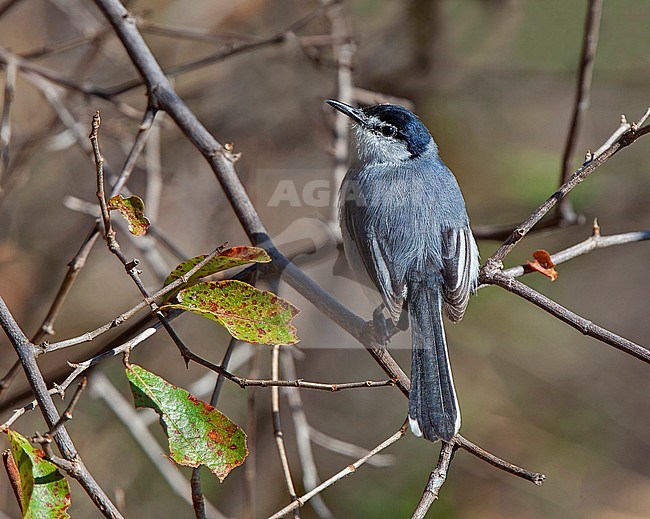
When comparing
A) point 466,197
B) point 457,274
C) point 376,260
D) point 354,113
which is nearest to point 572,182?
point 457,274

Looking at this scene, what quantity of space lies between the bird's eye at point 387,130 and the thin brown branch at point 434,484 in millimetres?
1417

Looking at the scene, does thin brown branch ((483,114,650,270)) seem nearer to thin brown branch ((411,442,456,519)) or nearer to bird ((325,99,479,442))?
bird ((325,99,479,442))

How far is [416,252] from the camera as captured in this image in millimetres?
2223

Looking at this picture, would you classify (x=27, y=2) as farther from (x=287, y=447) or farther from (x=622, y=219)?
(x=622, y=219)

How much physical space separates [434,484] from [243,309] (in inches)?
19.5

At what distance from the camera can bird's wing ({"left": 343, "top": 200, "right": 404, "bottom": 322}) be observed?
212 centimetres

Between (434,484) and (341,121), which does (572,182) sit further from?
(341,121)

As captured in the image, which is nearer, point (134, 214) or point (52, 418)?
point (52, 418)

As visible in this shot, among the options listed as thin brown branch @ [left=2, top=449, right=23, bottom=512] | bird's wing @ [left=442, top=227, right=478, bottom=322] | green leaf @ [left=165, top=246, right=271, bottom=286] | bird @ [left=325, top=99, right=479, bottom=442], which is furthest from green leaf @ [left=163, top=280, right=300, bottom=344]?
bird's wing @ [left=442, top=227, right=478, bottom=322]

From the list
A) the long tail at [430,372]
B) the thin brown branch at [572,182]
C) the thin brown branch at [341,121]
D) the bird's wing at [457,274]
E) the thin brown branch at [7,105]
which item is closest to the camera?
the thin brown branch at [572,182]

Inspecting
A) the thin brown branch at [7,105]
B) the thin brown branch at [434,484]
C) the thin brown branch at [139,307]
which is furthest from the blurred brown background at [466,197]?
the thin brown branch at [139,307]

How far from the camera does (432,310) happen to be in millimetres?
2152

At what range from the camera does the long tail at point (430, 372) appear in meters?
1.73

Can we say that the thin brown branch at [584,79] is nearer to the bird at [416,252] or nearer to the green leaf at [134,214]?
the bird at [416,252]
